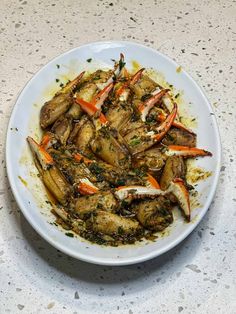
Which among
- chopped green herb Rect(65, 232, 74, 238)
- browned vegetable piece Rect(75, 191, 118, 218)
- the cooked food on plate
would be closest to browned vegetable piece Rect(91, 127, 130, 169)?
the cooked food on plate

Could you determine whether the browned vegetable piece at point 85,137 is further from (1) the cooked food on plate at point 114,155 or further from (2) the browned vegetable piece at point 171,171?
(2) the browned vegetable piece at point 171,171

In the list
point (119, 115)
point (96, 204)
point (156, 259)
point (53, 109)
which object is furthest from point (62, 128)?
point (156, 259)

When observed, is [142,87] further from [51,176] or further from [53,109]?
[51,176]

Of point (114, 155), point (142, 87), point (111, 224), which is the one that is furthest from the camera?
point (142, 87)

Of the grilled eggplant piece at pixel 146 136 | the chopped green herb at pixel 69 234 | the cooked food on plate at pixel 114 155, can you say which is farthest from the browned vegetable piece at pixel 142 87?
the chopped green herb at pixel 69 234

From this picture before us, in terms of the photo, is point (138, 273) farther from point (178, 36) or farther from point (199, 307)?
point (178, 36)

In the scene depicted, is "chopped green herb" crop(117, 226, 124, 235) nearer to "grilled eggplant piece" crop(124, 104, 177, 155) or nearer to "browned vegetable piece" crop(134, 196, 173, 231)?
"browned vegetable piece" crop(134, 196, 173, 231)

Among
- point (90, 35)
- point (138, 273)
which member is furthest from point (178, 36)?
point (138, 273)
